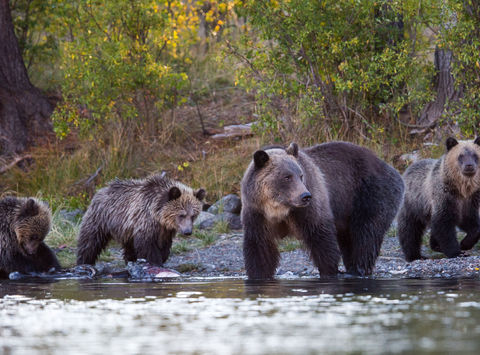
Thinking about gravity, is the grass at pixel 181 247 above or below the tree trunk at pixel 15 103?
below

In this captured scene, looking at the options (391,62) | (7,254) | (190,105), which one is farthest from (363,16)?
(7,254)

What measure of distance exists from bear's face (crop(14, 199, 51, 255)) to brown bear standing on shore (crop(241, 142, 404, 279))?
289 cm

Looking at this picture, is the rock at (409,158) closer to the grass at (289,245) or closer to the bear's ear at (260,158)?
the grass at (289,245)

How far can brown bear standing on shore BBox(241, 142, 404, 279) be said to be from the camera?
8070 mm

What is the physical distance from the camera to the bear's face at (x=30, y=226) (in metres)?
9.77

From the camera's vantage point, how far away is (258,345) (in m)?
4.66

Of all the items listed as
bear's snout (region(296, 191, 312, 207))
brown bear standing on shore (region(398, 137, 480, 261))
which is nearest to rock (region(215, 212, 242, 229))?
brown bear standing on shore (region(398, 137, 480, 261))

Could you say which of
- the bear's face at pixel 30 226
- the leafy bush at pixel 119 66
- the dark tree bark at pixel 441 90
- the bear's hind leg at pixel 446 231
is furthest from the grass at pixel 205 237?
the dark tree bark at pixel 441 90

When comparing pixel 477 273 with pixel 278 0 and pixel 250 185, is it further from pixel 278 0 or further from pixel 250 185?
pixel 278 0

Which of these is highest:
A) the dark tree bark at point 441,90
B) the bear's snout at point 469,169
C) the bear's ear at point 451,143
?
the dark tree bark at point 441,90

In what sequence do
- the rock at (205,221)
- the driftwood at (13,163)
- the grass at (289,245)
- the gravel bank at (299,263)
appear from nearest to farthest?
1. the gravel bank at (299,263)
2. the grass at (289,245)
3. the rock at (205,221)
4. the driftwood at (13,163)

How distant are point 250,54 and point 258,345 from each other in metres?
10.1

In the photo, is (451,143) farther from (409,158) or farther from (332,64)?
(332,64)

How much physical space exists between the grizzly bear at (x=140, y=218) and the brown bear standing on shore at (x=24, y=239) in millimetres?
623
